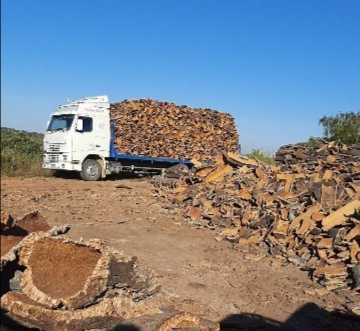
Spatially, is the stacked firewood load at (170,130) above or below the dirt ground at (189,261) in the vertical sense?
above

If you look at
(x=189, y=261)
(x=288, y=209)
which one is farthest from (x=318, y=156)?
(x=189, y=261)

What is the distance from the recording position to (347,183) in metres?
10.9

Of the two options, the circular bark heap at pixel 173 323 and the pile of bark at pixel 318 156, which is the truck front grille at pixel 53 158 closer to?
the pile of bark at pixel 318 156

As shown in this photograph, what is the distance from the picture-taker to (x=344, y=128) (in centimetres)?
3078

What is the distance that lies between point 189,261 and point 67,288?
4.74 meters

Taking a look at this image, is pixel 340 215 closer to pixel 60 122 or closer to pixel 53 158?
pixel 53 158

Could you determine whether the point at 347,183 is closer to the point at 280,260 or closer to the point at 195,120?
the point at 280,260

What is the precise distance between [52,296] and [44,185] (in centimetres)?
1340

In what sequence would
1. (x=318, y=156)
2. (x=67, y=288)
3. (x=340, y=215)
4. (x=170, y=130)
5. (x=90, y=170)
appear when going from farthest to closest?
1. (x=170, y=130)
2. (x=90, y=170)
3. (x=318, y=156)
4. (x=340, y=215)
5. (x=67, y=288)

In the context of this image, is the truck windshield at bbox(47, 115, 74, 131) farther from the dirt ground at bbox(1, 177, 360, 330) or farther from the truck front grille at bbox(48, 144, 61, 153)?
the dirt ground at bbox(1, 177, 360, 330)

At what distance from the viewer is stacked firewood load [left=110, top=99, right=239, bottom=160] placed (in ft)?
67.1

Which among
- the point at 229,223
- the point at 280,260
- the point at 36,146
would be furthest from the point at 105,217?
the point at 36,146

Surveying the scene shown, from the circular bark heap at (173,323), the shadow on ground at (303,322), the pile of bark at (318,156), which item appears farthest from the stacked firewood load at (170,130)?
the circular bark heap at (173,323)

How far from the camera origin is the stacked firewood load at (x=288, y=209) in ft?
28.7
